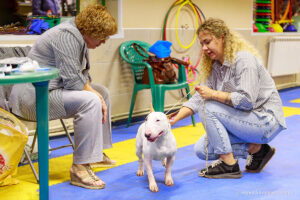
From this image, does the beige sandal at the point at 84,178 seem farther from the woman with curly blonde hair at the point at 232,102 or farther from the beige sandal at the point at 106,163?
the woman with curly blonde hair at the point at 232,102

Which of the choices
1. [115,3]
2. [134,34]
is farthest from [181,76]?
[115,3]

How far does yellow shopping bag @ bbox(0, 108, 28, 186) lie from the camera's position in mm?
2340

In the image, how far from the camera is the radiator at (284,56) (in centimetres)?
654

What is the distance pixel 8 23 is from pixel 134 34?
129 cm

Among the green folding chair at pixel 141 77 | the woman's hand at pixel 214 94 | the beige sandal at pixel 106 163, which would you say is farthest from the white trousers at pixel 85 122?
the green folding chair at pixel 141 77

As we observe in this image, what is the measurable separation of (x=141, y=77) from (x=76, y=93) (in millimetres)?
1817

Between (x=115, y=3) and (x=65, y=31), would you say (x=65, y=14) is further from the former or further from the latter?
(x=65, y=31)

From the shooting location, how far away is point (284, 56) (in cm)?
675

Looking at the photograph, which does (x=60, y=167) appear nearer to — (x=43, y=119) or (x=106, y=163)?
(x=106, y=163)

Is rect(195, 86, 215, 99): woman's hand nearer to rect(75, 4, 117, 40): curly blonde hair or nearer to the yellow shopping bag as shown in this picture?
rect(75, 4, 117, 40): curly blonde hair

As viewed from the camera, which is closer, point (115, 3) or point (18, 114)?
point (18, 114)

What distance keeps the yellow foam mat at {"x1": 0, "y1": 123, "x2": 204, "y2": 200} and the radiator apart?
2896mm

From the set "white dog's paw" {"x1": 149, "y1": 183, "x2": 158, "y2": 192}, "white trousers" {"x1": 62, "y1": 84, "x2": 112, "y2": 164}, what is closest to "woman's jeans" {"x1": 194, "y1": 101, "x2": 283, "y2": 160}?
"white dog's paw" {"x1": 149, "y1": 183, "x2": 158, "y2": 192}

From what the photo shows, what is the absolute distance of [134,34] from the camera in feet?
14.6
